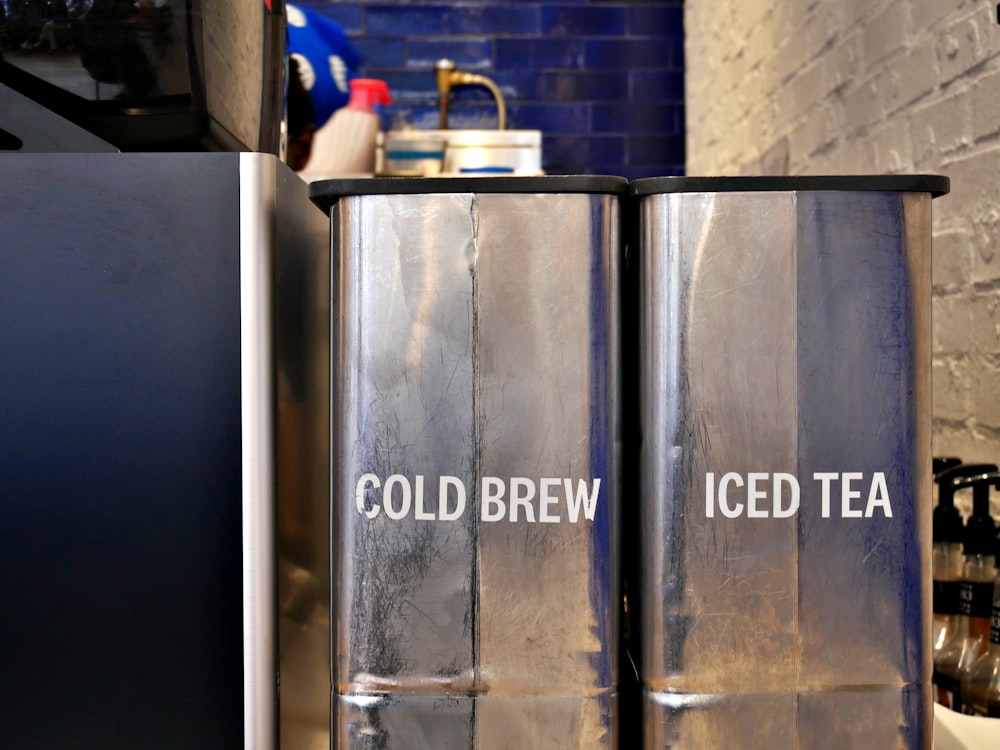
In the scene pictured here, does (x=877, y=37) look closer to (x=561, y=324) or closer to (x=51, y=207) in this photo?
(x=561, y=324)

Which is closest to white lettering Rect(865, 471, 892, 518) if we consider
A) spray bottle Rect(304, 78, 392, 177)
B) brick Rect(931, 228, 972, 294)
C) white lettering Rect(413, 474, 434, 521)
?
white lettering Rect(413, 474, 434, 521)

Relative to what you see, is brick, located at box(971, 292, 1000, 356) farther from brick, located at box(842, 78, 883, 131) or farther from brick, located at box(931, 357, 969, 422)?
brick, located at box(842, 78, 883, 131)

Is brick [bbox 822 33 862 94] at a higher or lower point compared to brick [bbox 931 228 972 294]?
higher

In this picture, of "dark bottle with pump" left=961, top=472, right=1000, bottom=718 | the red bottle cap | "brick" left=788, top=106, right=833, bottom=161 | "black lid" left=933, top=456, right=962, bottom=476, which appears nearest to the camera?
"dark bottle with pump" left=961, top=472, right=1000, bottom=718

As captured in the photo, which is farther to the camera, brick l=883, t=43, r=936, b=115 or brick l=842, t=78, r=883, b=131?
brick l=842, t=78, r=883, b=131

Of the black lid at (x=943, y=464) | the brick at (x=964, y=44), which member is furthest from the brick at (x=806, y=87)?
the black lid at (x=943, y=464)

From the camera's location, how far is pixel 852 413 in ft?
2.00

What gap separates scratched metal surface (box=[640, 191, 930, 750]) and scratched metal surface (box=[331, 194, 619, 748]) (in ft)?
0.14

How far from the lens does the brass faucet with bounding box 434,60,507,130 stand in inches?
124

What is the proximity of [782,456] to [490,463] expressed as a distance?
0.19 meters

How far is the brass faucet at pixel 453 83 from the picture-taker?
3.15 m

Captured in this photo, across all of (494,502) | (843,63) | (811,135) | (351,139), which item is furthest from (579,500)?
(351,139)

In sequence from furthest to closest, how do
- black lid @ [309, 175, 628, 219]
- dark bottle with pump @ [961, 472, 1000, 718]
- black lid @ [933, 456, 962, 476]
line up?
black lid @ [933, 456, 962, 476] < dark bottle with pump @ [961, 472, 1000, 718] < black lid @ [309, 175, 628, 219]

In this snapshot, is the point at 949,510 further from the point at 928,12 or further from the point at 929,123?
the point at 928,12
